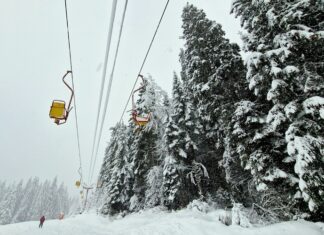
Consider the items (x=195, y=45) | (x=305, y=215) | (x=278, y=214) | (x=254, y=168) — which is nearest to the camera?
(x=305, y=215)

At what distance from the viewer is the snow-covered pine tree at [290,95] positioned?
8.02 meters

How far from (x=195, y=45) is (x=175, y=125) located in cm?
655

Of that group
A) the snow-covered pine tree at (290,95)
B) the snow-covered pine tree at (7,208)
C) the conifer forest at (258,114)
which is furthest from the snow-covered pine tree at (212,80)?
the snow-covered pine tree at (7,208)

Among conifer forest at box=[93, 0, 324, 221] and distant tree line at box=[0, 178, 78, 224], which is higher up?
conifer forest at box=[93, 0, 324, 221]

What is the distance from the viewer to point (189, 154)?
62.1 ft

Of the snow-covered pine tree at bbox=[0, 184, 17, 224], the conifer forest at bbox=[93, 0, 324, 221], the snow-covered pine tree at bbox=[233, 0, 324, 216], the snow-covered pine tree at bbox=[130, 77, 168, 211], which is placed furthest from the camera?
the snow-covered pine tree at bbox=[0, 184, 17, 224]

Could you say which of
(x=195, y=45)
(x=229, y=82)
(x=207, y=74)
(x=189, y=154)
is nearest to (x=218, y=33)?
(x=195, y=45)

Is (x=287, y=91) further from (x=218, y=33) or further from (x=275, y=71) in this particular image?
(x=218, y=33)

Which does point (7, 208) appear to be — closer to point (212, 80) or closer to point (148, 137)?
point (148, 137)

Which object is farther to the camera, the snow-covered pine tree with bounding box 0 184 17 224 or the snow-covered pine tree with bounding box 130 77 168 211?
the snow-covered pine tree with bounding box 0 184 17 224

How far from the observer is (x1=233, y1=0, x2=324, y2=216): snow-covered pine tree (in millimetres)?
8016

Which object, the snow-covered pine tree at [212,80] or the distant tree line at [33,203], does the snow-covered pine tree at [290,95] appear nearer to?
the snow-covered pine tree at [212,80]

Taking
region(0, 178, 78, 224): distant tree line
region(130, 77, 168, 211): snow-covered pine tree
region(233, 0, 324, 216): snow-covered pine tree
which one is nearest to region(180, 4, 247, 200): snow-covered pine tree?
region(233, 0, 324, 216): snow-covered pine tree

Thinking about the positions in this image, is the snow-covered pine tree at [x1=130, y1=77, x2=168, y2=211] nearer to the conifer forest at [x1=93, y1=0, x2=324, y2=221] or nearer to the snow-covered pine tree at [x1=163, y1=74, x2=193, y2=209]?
the snow-covered pine tree at [x1=163, y1=74, x2=193, y2=209]
